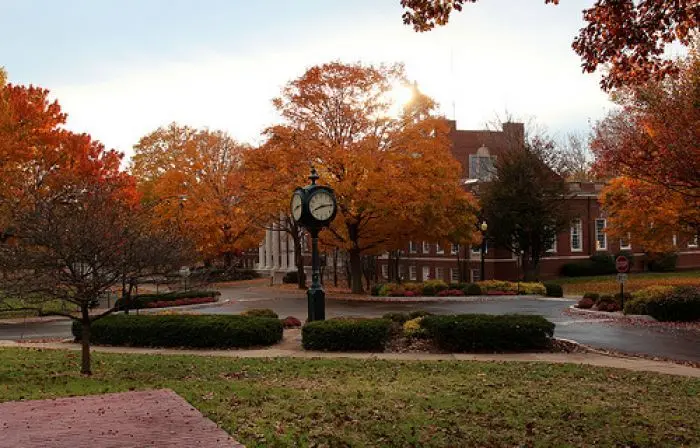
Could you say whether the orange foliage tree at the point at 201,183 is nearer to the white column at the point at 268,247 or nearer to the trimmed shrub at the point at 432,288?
the white column at the point at 268,247

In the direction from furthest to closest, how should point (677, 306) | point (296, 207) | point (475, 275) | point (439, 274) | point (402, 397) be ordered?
point (439, 274) < point (475, 275) < point (677, 306) < point (296, 207) < point (402, 397)

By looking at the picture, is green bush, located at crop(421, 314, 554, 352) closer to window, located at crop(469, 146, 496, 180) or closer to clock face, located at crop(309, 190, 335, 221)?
clock face, located at crop(309, 190, 335, 221)

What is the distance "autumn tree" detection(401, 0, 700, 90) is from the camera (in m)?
8.67

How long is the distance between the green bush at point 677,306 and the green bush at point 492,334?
722cm

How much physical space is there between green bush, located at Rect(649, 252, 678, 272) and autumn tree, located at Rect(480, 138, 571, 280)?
11893 millimetres

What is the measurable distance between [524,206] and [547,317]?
55.8 ft

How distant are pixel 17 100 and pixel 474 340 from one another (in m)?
24.5

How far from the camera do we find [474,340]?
15352mm

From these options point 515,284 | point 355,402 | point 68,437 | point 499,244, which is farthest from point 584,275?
point 68,437

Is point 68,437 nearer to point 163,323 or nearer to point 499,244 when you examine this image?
point 163,323

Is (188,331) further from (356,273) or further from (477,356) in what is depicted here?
(356,273)

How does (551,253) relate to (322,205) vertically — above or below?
below

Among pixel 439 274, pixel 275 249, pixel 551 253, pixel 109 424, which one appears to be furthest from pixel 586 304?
pixel 275 249

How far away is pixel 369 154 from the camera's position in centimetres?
3178
